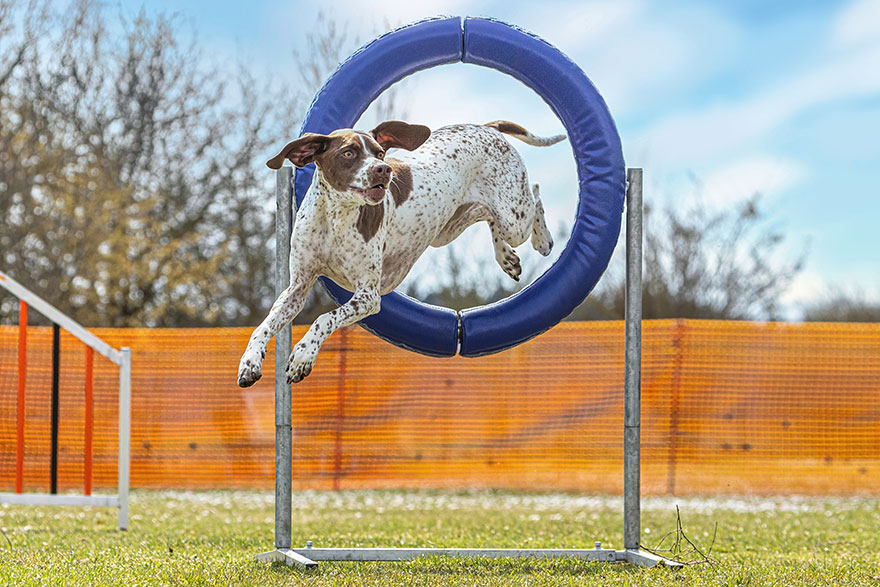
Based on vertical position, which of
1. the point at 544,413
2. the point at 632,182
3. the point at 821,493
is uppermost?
the point at 632,182

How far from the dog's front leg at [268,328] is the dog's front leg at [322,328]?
123 mm

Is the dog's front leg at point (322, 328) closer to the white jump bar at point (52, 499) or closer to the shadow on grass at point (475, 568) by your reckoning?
the shadow on grass at point (475, 568)

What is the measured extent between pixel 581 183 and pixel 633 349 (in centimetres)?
91

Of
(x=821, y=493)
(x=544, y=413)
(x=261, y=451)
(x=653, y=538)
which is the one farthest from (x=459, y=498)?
(x=821, y=493)

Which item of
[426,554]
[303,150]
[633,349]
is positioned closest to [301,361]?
[303,150]

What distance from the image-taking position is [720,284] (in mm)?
21766

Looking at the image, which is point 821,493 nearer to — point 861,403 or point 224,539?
point 861,403

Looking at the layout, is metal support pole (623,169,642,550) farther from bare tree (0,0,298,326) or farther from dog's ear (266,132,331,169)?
bare tree (0,0,298,326)

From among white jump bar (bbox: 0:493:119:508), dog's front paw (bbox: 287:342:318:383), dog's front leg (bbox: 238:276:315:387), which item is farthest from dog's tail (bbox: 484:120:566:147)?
white jump bar (bbox: 0:493:119:508)

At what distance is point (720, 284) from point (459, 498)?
14177mm

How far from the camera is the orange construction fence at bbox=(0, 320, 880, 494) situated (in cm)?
979

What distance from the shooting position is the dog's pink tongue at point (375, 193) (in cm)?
372

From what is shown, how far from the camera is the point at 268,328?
3.96 meters

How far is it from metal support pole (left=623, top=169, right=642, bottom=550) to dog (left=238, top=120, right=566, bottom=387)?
437mm
